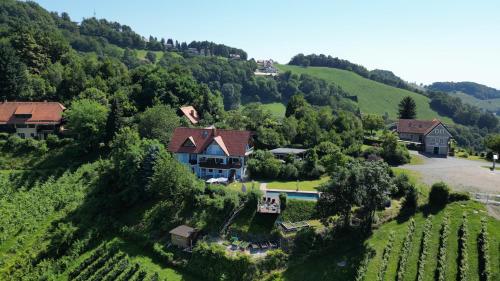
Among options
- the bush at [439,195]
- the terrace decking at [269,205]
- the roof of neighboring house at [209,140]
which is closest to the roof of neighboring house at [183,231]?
the terrace decking at [269,205]

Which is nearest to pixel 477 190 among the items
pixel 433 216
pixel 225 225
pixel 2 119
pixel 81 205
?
pixel 433 216

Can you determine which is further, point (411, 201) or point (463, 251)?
point (411, 201)

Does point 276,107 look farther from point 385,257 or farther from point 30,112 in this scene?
point 385,257

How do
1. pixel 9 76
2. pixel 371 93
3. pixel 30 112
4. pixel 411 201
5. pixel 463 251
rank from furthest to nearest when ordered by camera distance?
pixel 371 93
pixel 9 76
pixel 30 112
pixel 411 201
pixel 463 251

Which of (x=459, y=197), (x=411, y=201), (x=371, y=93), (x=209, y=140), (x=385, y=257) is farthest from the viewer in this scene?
(x=371, y=93)

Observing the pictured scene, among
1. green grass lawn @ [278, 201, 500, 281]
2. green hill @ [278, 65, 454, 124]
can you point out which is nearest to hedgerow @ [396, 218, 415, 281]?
green grass lawn @ [278, 201, 500, 281]

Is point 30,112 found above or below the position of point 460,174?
above

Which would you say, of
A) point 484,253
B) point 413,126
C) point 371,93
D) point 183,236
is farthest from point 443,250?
point 371,93
